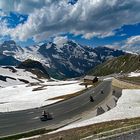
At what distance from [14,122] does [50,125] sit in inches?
475

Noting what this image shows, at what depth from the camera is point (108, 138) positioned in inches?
937

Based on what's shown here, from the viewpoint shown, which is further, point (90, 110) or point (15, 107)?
point (15, 107)

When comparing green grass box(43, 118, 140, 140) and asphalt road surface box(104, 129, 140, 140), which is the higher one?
asphalt road surface box(104, 129, 140, 140)

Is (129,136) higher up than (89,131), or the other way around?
(129,136)

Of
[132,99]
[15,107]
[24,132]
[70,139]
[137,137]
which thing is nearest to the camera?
[137,137]

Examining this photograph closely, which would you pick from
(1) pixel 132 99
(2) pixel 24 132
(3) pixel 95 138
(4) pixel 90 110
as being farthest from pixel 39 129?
(3) pixel 95 138

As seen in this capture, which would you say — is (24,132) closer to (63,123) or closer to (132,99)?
(63,123)

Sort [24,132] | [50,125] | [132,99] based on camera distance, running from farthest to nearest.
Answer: [132,99] < [50,125] < [24,132]

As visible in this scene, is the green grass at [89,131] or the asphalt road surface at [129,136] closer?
the asphalt road surface at [129,136]

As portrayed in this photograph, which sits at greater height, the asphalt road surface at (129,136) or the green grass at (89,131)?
the asphalt road surface at (129,136)

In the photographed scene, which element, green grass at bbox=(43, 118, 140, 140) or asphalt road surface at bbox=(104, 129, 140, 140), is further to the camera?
green grass at bbox=(43, 118, 140, 140)

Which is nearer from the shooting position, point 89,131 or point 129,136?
point 129,136

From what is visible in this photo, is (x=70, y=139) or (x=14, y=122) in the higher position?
(x=70, y=139)

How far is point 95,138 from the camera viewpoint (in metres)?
24.3
